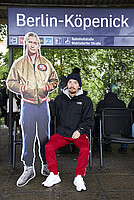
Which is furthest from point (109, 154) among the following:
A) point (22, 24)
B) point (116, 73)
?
point (116, 73)

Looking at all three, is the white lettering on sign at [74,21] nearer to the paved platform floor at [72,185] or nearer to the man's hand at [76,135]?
the man's hand at [76,135]

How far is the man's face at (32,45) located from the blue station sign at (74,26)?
2.42 ft

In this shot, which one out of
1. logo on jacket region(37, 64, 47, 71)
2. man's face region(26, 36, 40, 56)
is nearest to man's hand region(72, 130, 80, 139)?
logo on jacket region(37, 64, 47, 71)

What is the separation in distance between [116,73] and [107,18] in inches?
210

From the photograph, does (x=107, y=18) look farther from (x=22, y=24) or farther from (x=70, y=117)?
(x=70, y=117)

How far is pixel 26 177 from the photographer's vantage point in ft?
13.7

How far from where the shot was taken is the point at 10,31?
17.4 ft

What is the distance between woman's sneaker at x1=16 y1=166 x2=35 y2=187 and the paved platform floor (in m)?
0.06

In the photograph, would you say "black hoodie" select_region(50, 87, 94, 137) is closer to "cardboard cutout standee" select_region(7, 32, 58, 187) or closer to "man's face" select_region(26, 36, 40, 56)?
"cardboard cutout standee" select_region(7, 32, 58, 187)

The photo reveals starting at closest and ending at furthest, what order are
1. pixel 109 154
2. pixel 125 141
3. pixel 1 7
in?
1. pixel 125 141
2. pixel 1 7
3. pixel 109 154

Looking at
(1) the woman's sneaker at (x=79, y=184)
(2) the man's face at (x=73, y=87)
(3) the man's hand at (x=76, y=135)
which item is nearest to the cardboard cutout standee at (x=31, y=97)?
(2) the man's face at (x=73, y=87)

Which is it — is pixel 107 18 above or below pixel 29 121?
above

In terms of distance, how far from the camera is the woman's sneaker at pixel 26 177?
403cm

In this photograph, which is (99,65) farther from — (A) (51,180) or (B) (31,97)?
(A) (51,180)
